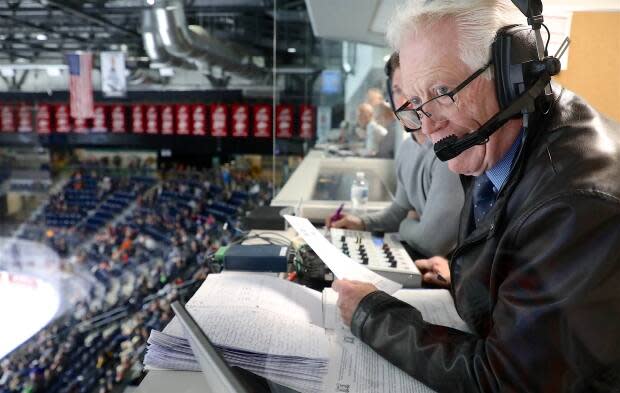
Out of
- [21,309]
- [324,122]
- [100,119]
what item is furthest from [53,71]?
[21,309]

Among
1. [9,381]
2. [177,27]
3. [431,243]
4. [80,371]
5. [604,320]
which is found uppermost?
[177,27]

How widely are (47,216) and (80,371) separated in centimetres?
626

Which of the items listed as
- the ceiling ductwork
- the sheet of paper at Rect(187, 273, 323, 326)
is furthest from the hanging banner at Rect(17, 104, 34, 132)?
the sheet of paper at Rect(187, 273, 323, 326)

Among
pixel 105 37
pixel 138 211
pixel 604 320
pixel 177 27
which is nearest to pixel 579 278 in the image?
pixel 604 320

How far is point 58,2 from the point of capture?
662cm

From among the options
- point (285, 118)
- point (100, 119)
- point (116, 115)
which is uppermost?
point (285, 118)

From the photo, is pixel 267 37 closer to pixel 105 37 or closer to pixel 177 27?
pixel 177 27

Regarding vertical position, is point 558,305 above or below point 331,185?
above

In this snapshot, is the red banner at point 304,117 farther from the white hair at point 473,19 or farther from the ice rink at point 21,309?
the white hair at point 473,19

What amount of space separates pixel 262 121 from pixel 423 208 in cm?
1001

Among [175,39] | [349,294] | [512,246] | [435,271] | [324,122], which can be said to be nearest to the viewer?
[512,246]

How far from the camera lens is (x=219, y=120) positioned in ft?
36.7

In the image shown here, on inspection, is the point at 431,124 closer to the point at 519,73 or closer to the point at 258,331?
the point at 519,73

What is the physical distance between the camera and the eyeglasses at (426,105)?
1.98 ft
